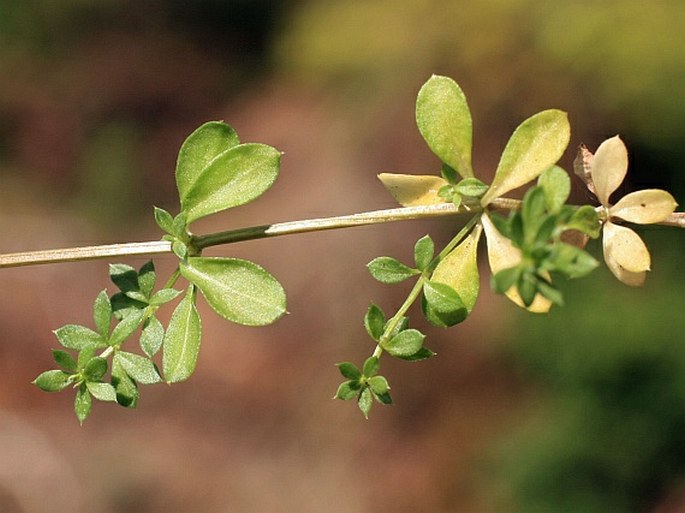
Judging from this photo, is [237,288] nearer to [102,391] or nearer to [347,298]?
[102,391]

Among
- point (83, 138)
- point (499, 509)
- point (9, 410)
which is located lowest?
point (499, 509)

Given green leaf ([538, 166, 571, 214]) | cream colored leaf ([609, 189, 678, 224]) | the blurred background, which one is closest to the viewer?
green leaf ([538, 166, 571, 214])

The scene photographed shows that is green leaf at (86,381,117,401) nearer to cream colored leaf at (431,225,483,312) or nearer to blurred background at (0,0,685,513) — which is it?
cream colored leaf at (431,225,483,312)

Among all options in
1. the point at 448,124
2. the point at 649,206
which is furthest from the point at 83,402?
the point at 649,206

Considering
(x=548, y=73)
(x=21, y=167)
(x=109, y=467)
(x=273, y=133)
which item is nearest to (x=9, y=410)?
(x=109, y=467)

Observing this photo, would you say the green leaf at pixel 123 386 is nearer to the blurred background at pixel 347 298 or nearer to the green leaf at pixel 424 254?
the green leaf at pixel 424 254

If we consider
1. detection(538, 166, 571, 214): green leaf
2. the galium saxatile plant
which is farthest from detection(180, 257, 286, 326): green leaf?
detection(538, 166, 571, 214): green leaf

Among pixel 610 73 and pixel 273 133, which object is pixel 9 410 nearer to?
pixel 273 133
